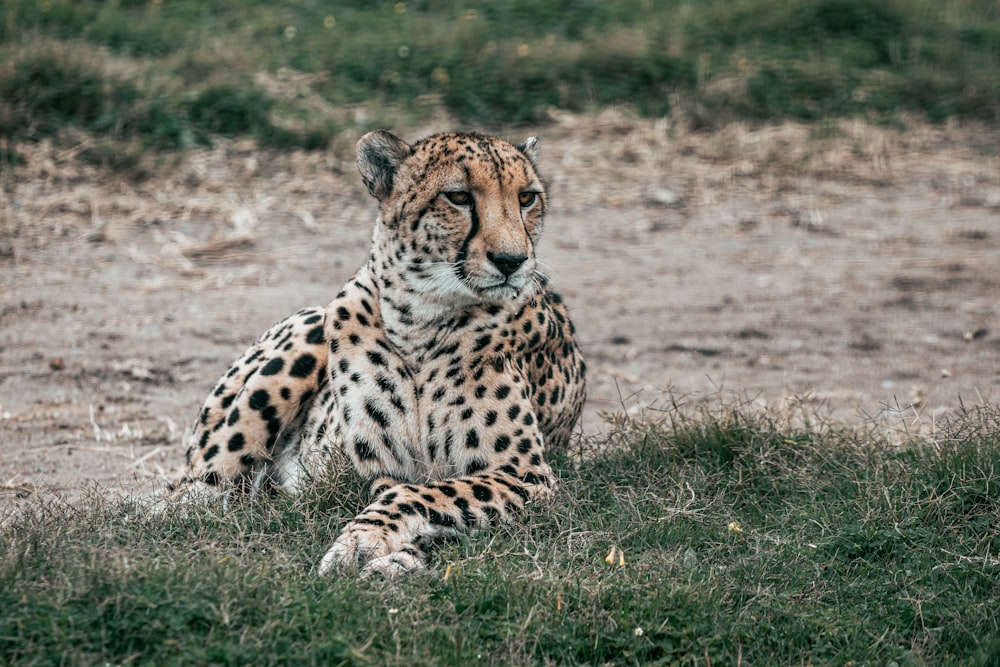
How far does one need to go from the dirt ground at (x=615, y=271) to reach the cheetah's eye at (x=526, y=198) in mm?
1384

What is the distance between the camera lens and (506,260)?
4.12 m

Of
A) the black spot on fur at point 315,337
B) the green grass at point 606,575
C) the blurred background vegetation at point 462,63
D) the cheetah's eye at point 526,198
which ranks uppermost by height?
the cheetah's eye at point 526,198

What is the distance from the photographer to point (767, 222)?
880 centimetres

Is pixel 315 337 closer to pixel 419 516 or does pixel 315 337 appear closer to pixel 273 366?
pixel 273 366

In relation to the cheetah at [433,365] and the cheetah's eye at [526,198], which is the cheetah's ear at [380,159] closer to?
the cheetah at [433,365]

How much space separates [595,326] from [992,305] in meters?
2.26

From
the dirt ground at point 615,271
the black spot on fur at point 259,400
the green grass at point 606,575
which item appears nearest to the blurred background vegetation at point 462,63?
the dirt ground at point 615,271

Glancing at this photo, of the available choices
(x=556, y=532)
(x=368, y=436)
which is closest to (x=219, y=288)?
(x=368, y=436)

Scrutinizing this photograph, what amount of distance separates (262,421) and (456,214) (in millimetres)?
1125

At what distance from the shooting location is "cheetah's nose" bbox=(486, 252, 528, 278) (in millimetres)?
4113

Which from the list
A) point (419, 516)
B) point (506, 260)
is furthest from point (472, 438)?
point (506, 260)

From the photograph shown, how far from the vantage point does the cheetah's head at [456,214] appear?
4.18 meters

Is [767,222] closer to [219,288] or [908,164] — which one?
[908,164]


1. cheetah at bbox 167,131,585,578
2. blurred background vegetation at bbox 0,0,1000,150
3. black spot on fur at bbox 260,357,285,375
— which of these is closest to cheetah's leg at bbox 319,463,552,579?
cheetah at bbox 167,131,585,578
